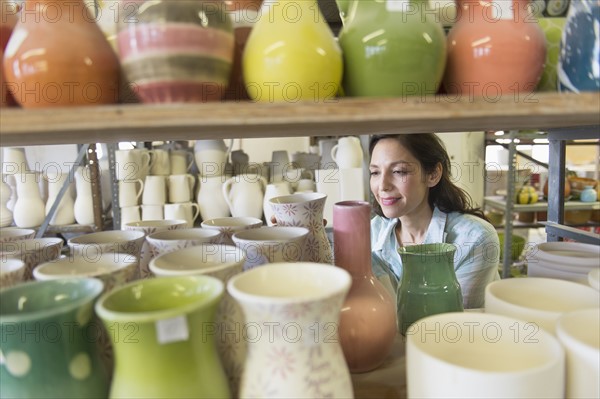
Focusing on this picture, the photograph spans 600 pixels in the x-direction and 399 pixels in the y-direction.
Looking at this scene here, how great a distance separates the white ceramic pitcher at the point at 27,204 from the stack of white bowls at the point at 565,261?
6.40 ft

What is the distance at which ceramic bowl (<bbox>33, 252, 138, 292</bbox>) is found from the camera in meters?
0.54

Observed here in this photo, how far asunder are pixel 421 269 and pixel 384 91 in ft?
1.20

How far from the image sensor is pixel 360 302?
2.05 feet

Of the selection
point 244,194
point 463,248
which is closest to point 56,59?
point 463,248

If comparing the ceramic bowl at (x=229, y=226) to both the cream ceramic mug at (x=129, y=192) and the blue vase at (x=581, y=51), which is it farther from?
the cream ceramic mug at (x=129, y=192)

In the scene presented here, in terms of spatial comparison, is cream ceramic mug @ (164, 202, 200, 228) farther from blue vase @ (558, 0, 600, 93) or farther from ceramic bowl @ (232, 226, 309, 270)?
blue vase @ (558, 0, 600, 93)

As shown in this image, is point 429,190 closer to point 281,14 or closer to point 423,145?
point 423,145

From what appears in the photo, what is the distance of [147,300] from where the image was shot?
1.67 feet

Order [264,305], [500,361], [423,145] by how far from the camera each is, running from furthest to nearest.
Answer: [423,145], [500,361], [264,305]

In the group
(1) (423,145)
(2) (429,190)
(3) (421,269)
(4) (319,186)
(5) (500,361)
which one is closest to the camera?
(5) (500,361)

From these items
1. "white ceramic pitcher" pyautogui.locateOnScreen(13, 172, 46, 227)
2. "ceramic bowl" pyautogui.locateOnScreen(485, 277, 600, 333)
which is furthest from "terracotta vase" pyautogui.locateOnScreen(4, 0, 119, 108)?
"white ceramic pitcher" pyautogui.locateOnScreen(13, 172, 46, 227)

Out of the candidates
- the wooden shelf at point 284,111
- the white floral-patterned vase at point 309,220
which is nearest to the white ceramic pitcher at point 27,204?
the white floral-patterned vase at point 309,220

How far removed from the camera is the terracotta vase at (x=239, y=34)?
556 millimetres

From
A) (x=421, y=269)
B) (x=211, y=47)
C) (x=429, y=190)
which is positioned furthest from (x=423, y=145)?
(x=211, y=47)
